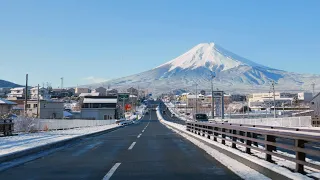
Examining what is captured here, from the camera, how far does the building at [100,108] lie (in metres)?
130

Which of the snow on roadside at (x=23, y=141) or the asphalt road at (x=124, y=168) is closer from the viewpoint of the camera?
the asphalt road at (x=124, y=168)

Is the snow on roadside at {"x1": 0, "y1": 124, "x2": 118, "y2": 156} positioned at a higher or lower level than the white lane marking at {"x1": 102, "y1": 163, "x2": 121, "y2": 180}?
lower

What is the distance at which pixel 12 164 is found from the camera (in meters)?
12.9

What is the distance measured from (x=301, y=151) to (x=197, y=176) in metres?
2.80


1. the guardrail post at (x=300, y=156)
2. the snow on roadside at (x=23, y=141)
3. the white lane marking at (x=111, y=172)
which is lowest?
the snow on roadside at (x=23, y=141)

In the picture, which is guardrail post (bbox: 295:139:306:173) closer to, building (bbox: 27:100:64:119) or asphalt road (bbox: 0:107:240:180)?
asphalt road (bbox: 0:107:240:180)

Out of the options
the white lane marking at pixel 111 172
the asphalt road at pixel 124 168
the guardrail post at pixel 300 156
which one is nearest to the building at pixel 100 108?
the asphalt road at pixel 124 168

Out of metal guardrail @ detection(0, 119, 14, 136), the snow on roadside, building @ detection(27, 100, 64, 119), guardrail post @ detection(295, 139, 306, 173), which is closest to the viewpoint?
guardrail post @ detection(295, 139, 306, 173)

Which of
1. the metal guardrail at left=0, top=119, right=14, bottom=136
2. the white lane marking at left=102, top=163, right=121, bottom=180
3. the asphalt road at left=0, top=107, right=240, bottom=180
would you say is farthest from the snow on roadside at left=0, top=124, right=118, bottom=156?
the white lane marking at left=102, top=163, right=121, bottom=180

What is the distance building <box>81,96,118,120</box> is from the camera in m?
130

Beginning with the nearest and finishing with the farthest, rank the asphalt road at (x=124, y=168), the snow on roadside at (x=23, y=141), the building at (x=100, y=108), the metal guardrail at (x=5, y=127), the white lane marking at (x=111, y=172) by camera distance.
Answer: the white lane marking at (x=111, y=172)
the asphalt road at (x=124, y=168)
the snow on roadside at (x=23, y=141)
the metal guardrail at (x=5, y=127)
the building at (x=100, y=108)

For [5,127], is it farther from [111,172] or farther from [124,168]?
[111,172]

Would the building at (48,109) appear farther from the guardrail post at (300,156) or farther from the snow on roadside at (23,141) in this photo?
the guardrail post at (300,156)

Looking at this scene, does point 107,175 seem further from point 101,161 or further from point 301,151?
point 301,151
